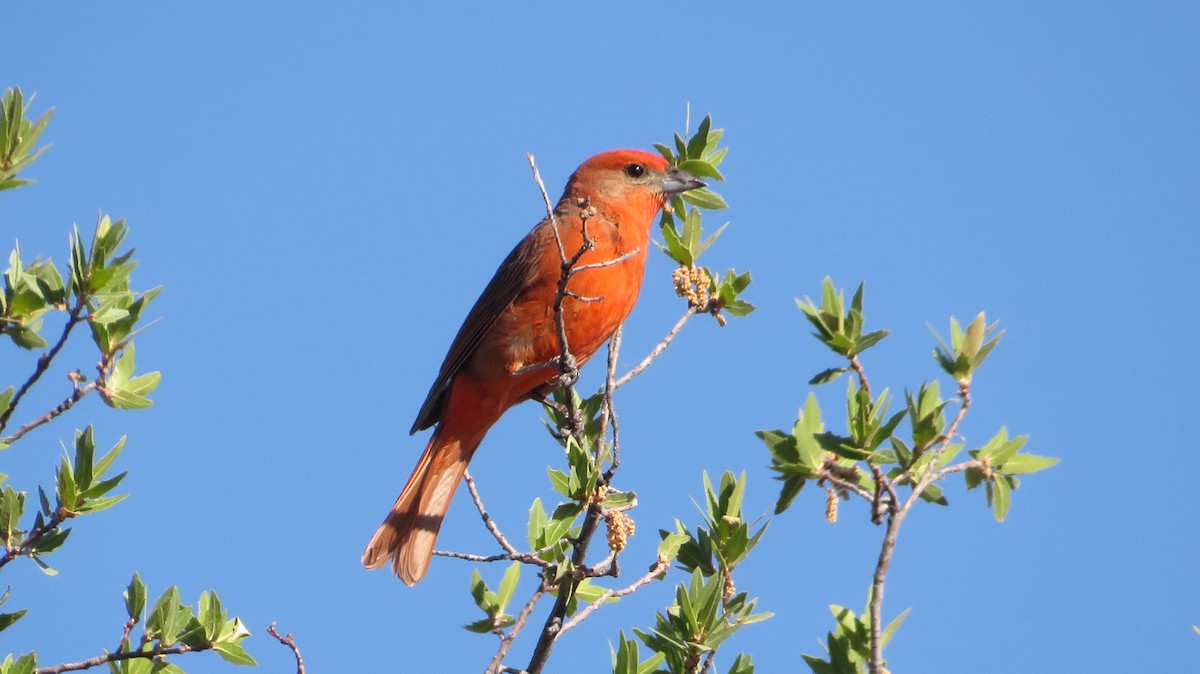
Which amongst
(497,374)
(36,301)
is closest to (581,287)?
(497,374)

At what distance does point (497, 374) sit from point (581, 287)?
576mm

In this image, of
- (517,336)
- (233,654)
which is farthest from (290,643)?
(517,336)

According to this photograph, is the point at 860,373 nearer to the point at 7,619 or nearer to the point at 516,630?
the point at 516,630

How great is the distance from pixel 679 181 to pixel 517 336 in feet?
3.35

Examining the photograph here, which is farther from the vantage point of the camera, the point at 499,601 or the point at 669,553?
the point at 499,601

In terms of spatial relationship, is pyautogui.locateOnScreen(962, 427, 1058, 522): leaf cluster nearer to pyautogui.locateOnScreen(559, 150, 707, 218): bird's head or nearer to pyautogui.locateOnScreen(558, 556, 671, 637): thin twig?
pyautogui.locateOnScreen(558, 556, 671, 637): thin twig

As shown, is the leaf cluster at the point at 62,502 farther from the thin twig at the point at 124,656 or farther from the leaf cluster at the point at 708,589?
the leaf cluster at the point at 708,589

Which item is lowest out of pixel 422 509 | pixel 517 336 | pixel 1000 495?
pixel 1000 495

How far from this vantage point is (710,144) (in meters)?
4.56

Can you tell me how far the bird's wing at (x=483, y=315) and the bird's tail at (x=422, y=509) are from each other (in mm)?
148

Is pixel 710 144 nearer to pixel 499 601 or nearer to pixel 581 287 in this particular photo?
pixel 581 287

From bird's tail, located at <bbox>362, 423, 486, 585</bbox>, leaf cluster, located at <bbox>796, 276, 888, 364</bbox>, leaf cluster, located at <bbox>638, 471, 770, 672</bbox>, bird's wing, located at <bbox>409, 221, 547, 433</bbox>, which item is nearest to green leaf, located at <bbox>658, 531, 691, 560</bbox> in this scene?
leaf cluster, located at <bbox>638, 471, 770, 672</bbox>

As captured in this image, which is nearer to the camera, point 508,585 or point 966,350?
point 966,350

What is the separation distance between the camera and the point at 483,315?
5.53 metres
